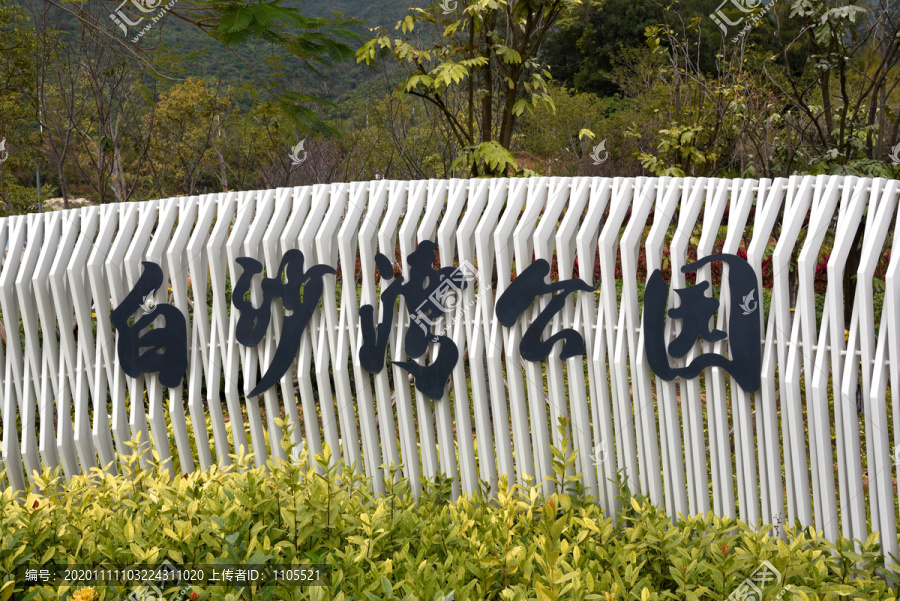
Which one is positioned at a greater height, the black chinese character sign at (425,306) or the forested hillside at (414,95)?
the forested hillside at (414,95)

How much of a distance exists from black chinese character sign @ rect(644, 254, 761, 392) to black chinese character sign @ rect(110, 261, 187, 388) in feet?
8.91

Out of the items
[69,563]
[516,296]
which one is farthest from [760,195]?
[69,563]

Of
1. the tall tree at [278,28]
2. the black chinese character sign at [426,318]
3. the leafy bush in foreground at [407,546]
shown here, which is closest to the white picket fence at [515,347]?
the black chinese character sign at [426,318]

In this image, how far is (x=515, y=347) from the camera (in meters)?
3.90

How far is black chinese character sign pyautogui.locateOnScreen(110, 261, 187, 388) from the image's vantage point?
14.0ft

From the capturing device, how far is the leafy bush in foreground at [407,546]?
8.66ft

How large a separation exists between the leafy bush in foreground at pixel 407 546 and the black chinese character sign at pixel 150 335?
79cm

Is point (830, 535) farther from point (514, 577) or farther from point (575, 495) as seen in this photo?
point (514, 577)

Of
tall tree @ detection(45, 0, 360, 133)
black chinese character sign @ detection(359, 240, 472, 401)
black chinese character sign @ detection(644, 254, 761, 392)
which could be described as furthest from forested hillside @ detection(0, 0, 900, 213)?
black chinese character sign @ detection(644, 254, 761, 392)

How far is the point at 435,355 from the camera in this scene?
4.01 metres

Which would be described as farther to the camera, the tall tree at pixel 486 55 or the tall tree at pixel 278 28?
the tall tree at pixel 486 55

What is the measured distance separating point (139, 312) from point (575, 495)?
2791mm

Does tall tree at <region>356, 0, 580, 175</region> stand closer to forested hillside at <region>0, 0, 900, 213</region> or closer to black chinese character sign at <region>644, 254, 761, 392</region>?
forested hillside at <region>0, 0, 900, 213</region>

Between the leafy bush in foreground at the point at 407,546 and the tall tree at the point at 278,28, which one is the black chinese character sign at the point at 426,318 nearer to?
the leafy bush in foreground at the point at 407,546
